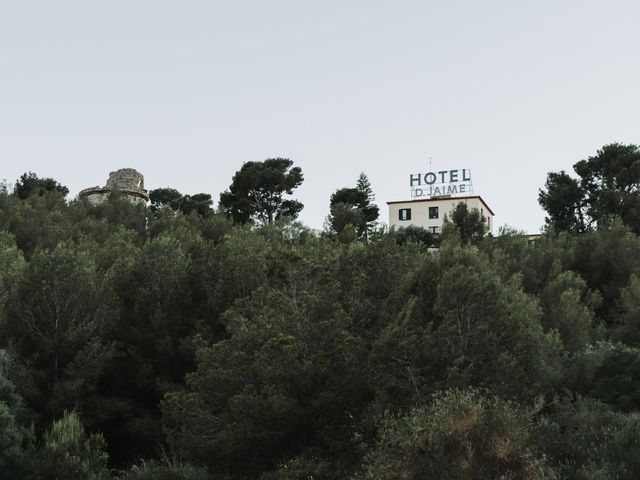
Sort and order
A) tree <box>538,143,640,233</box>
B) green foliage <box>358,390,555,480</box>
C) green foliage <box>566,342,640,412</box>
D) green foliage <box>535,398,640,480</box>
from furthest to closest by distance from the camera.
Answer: tree <box>538,143,640,233</box> < green foliage <box>566,342,640,412</box> < green foliage <box>535,398,640,480</box> < green foliage <box>358,390,555,480</box>

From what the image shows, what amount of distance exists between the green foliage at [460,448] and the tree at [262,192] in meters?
53.3

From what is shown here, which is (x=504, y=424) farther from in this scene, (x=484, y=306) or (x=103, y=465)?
(x=103, y=465)

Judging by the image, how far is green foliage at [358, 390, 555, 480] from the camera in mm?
15258

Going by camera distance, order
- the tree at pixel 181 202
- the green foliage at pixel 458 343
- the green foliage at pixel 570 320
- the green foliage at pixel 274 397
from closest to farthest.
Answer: the green foliage at pixel 458 343 → the green foliage at pixel 274 397 → the green foliage at pixel 570 320 → the tree at pixel 181 202

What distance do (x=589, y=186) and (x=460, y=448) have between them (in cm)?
5466

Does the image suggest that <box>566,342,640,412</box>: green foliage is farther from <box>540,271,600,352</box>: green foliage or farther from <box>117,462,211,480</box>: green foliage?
<box>117,462,211,480</box>: green foliage

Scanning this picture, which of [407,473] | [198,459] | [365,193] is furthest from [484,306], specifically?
[365,193]

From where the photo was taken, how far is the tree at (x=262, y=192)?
69.1 metres

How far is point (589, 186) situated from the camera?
212 ft

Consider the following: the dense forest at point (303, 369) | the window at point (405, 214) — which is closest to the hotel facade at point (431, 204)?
the window at point (405, 214)

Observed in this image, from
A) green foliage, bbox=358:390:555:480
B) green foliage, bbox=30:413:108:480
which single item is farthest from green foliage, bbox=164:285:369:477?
Answer: green foliage, bbox=358:390:555:480

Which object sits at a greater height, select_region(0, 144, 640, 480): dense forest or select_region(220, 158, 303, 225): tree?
select_region(220, 158, 303, 225): tree

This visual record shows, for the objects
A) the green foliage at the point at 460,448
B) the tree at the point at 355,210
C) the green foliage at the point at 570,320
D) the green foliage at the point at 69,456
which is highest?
the tree at the point at 355,210

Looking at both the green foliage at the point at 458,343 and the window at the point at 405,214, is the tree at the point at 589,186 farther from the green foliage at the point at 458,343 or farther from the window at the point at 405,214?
the green foliage at the point at 458,343
